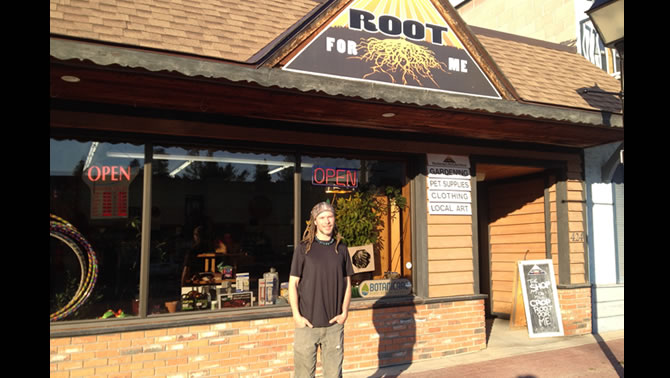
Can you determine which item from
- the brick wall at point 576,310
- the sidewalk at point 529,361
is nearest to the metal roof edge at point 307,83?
the brick wall at point 576,310

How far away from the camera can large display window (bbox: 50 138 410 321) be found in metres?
5.37

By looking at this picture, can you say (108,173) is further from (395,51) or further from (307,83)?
(395,51)

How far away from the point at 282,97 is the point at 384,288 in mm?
3160

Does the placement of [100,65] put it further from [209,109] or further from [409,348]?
[409,348]

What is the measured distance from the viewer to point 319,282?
155 inches

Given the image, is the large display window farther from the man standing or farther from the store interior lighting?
the man standing

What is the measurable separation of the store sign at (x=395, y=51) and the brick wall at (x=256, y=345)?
3.12m

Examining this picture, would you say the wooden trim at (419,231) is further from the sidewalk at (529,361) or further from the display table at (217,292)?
the display table at (217,292)

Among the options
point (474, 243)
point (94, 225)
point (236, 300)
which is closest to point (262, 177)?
point (236, 300)

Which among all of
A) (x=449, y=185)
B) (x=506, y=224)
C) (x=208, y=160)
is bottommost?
(x=506, y=224)

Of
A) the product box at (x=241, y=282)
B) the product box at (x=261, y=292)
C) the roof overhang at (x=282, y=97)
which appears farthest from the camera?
the product box at (x=241, y=282)

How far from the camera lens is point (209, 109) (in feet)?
18.1

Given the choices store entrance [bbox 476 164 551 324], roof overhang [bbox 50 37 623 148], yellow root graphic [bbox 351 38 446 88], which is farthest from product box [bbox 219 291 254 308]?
store entrance [bbox 476 164 551 324]

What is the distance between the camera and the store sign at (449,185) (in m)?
6.92
